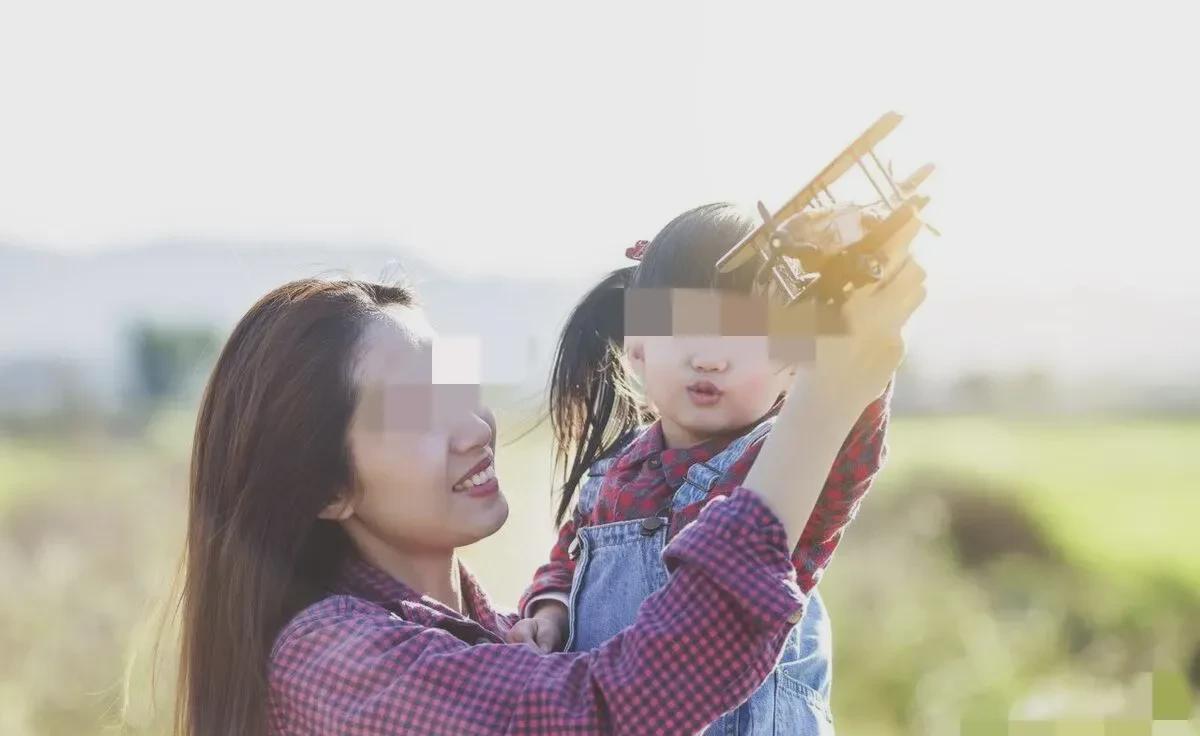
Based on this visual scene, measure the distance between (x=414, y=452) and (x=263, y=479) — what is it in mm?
219

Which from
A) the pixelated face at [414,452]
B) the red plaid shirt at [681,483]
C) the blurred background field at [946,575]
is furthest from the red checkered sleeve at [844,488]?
the blurred background field at [946,575]

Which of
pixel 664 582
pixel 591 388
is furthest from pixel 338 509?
pixel 591 388

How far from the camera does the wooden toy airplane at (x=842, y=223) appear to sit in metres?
1.45

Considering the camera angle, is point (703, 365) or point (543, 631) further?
point (543, 631)

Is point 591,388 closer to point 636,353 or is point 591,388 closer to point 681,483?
point 636,353

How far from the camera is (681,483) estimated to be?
6.69 ft

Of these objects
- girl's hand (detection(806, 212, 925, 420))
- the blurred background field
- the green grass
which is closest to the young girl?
girl's hand (detection(806, 212, 925, 420))

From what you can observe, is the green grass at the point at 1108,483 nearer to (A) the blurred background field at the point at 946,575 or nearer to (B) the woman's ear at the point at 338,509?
(A) the blurred background field at the point at 946,575

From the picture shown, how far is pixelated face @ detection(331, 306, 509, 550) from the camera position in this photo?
1980 mm

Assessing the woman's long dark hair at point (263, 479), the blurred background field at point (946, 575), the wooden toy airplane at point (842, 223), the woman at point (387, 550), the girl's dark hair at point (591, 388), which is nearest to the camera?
the wooden toy airplane at point (842, 223)

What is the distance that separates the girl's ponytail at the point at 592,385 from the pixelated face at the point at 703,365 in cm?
31

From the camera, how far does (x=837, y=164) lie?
1475mm

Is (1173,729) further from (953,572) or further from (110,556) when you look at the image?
(110,556)

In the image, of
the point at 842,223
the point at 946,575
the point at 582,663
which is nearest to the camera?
the point at 842,223
